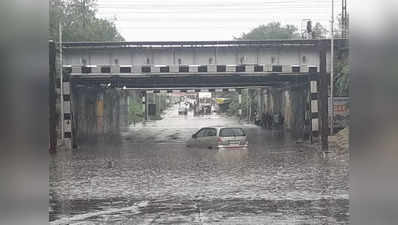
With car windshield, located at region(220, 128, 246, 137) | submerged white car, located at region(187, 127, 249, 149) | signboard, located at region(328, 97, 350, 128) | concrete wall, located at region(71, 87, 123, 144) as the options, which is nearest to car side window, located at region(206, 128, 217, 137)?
submerged white car, located at region(187, 127, 249, 149)

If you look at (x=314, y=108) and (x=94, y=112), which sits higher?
(x=314, y=108)

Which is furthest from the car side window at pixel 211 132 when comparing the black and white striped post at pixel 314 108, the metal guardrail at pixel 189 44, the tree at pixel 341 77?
the tree at pixel 341 77

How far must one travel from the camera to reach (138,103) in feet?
301

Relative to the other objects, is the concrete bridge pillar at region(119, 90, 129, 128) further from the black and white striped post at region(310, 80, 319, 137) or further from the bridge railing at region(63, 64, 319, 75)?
the black and white striped post at region(310, 80, 319, 137)

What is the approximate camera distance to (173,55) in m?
36.2

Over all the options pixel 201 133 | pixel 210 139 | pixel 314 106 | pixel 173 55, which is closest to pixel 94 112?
A: pixel 173 55

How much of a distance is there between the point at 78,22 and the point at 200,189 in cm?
6176

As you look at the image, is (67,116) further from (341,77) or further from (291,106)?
(291,106)

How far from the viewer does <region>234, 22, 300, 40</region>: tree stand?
293 feet

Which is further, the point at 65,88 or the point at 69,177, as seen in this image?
the point at 65,88

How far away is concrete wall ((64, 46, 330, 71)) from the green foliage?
61.3ft
